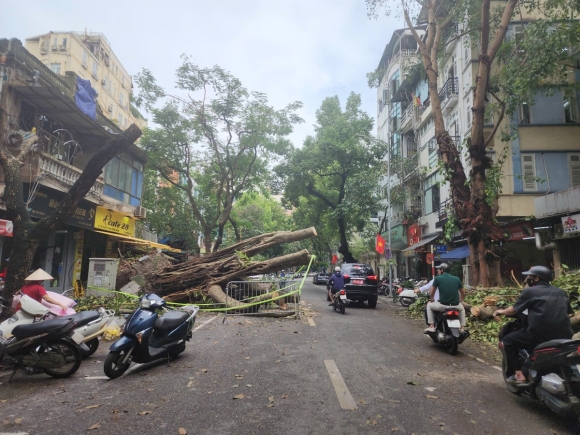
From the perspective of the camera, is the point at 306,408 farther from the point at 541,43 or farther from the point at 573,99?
the point at 573,99

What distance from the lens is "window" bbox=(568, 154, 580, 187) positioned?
17875 mm

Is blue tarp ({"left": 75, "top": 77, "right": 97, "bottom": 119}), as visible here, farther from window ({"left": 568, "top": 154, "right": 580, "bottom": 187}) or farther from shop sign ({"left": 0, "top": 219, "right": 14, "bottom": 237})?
window ({"left": 568, "top": 154, "right": 580, "bottom": 187})

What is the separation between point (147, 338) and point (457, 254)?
18.1m

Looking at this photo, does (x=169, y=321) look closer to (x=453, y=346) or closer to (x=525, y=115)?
(x=453, y=346)

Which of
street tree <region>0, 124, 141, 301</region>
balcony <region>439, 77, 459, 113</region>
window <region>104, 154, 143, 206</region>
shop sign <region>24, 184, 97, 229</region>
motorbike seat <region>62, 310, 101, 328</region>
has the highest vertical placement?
balcony <region>439, 77, 459, 113</region>

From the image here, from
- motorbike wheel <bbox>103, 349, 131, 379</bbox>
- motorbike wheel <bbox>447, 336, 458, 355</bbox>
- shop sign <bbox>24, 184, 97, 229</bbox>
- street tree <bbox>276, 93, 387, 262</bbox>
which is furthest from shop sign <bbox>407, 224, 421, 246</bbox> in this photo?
motorbike wheel <bbox>103, 349, 131, 379</bbox>

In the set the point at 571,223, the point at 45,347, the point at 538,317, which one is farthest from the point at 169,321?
the point at 571,223

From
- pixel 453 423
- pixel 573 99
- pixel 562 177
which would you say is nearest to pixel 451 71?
pixel 573 99

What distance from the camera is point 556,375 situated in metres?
3.90

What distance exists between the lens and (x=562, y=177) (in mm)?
18016

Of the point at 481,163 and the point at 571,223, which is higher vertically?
the point at 481,163

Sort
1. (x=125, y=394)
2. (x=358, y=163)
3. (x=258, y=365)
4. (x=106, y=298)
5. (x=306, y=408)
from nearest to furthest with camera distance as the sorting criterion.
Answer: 1. (x=306, y=408)
2. (x=125, y=394)
3. (x=258, y=365)
4. (x=106, y=298)
5. (x=358, y=163)

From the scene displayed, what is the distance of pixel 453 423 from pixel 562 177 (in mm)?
18207

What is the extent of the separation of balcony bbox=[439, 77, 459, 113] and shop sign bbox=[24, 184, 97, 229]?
62.7ft
